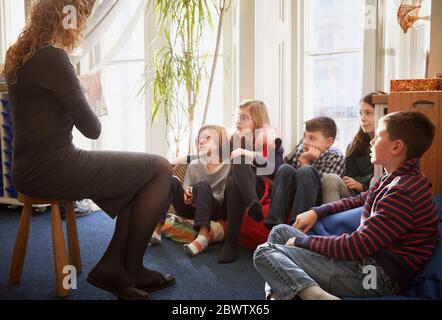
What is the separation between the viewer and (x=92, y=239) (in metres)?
2.58

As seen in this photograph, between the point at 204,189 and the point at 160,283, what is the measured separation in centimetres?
65

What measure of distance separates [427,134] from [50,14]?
4.41 feet

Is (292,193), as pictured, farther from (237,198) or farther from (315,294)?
(315,294)

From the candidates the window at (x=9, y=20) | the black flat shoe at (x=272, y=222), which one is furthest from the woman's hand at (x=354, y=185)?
the window at (x=9, y=20)

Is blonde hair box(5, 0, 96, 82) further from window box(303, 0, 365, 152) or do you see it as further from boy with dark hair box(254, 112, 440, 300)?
window box(303, 0, 365, 152)

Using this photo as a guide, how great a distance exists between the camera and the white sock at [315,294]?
1.33 m

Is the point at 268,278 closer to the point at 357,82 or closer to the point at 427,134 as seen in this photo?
the point at 427,134

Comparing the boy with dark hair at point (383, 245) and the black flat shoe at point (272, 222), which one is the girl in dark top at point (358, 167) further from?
the boy with dark hair at point (383, 245)

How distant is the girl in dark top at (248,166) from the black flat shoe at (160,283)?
1.09 feet

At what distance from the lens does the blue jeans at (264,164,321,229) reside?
2145 millimetres

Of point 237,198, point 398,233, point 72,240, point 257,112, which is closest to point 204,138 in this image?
point 257,112

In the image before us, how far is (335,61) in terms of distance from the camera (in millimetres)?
3115
